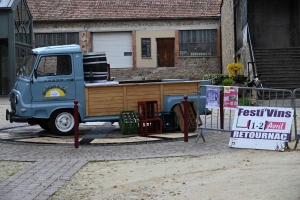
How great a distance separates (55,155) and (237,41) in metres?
23.5

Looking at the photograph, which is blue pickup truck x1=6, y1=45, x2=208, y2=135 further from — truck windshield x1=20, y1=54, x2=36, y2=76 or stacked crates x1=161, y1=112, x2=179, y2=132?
stacked crates x1=161, y1=112, x2=179, y2=132

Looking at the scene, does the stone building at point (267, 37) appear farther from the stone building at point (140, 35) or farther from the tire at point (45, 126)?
the tire at point (45, 126)

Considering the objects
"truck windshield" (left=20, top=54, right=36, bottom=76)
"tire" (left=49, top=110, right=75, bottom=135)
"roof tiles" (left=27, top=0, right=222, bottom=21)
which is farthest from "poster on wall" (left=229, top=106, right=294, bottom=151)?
"roof tiles" (left=27, top=0, right=222, bottom=21)

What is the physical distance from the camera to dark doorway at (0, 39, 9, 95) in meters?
31.6

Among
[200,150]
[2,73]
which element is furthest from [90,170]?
[2,73]

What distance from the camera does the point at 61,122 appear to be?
14.7 meters

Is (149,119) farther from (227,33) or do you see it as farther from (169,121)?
(227,33)

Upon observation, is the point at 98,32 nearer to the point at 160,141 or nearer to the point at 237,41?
the point at 237,41

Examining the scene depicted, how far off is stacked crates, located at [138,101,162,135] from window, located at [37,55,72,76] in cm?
219

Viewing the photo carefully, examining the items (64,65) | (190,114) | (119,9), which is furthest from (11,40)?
(190,114)

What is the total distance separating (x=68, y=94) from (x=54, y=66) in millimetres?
856

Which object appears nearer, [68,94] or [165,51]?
[68,94]

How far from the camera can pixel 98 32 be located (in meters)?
39.2

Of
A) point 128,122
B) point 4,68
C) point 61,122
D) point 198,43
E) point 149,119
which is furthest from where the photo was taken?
point 198,43
